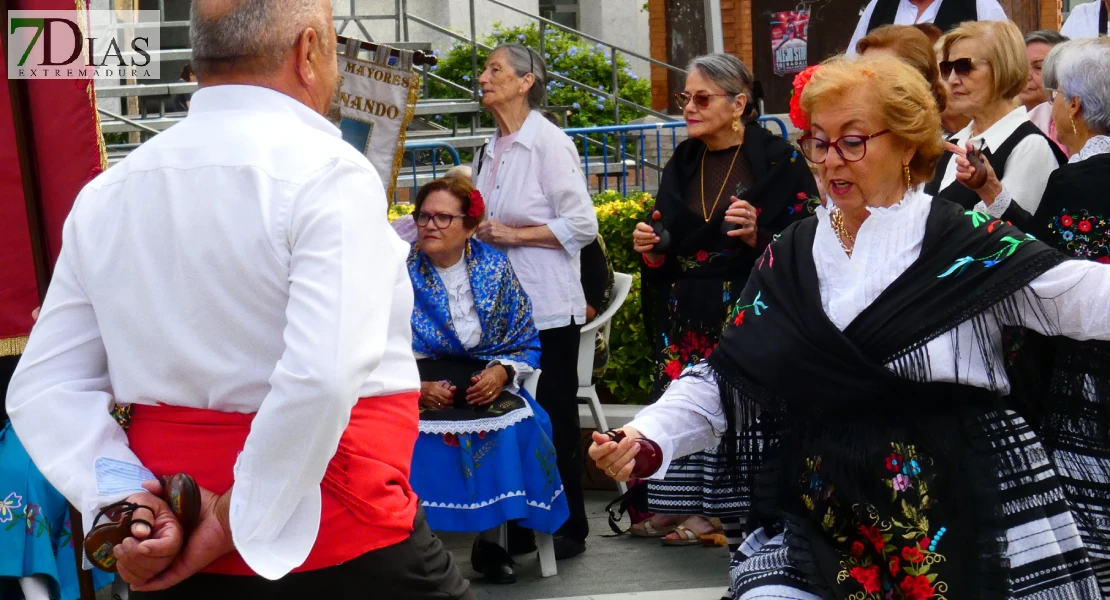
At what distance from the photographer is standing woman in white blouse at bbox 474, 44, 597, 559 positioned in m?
5.82

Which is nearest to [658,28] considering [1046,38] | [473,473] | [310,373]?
[1046,38]

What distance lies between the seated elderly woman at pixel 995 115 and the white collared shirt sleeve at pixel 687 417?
1506 mm

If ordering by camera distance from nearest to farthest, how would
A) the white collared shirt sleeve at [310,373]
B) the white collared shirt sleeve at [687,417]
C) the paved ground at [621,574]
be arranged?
1. the white collared shirt sleeve at [310,373]
2. the white collared shirt sleeve at [687,417]
3. the paved ground at [621,574]

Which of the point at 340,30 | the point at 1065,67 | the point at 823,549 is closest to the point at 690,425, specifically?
the point at 823,549

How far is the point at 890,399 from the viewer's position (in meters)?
2.98

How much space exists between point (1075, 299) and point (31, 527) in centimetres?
362

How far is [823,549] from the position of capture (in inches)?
116

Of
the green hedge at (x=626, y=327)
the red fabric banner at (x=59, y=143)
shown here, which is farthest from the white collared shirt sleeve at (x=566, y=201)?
the red fabric banner at (x=59, y=143)

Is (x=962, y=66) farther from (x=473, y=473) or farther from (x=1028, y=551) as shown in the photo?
(x=473, y=473)

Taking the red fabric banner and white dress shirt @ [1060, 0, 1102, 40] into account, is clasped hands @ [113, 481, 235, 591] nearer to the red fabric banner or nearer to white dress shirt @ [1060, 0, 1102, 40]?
the red fabric banner

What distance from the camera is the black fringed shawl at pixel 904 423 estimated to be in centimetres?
289

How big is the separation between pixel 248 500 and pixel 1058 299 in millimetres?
1795

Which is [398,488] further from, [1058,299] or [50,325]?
[1058,299]

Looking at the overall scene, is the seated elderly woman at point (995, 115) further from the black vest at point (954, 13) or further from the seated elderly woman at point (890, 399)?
the black vest at point (954, 13)
